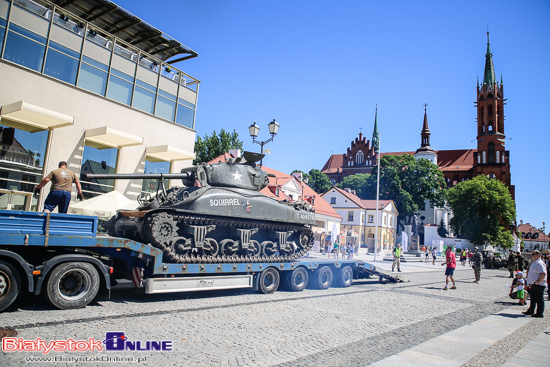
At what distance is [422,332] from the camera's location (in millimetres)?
7254

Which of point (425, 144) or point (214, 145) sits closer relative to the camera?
point (214, 145)

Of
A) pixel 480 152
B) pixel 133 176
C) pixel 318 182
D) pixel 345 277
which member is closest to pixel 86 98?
pixel 133 176

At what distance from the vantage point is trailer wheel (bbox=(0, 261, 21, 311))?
6.32m

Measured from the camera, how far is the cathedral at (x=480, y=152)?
8706cm

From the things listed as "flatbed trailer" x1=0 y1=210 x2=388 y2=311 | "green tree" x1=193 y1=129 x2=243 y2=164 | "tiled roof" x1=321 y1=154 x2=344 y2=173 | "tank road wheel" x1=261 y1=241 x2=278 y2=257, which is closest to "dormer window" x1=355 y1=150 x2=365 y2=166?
"tiled roof" x1=321 y1=154 x2=344 y2=173

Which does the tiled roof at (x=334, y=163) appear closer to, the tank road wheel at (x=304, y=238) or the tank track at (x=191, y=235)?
the tank road wheel at (x=304, y=238)

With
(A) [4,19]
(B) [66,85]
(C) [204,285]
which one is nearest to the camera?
(C) [204,285]

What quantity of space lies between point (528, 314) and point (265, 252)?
23.1ft

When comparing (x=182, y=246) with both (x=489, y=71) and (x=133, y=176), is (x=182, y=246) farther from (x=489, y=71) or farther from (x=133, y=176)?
(x=489, y=71)

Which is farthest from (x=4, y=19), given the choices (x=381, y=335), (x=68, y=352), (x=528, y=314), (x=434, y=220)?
(x=434, y=220)

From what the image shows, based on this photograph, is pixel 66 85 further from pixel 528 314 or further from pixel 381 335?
pixel 528 314

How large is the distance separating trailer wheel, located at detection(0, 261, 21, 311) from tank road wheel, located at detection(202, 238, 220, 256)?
424 cm

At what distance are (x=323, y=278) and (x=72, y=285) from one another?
7.51 meters

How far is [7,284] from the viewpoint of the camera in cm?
644
